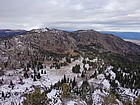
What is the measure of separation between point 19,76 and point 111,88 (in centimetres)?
7532

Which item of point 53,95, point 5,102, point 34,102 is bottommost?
point 5,102

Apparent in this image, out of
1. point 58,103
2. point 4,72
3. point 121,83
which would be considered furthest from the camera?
point 4,72

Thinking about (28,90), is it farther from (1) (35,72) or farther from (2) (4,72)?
(2) (4,72)

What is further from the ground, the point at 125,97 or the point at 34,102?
the point at 34,102

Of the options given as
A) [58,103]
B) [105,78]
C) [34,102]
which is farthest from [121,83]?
[34,102]

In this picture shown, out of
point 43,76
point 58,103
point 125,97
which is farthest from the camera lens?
point 43,76

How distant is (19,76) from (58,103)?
83.4 metres

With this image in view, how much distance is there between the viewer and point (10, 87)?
6624 inches

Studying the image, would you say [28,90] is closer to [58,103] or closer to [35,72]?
[35,72]

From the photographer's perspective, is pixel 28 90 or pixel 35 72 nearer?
pixel 28 90

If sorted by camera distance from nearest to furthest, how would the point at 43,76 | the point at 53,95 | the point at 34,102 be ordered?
the point at 34,102 < the point at 53,95 < the point at 43,76

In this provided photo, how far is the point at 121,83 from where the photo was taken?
520 ft

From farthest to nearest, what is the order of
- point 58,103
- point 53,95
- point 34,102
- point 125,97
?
point 125,97 → point 53,95 → point 58,103 → point 34,102

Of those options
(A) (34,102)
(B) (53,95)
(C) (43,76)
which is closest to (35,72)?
(C) (43,76)
